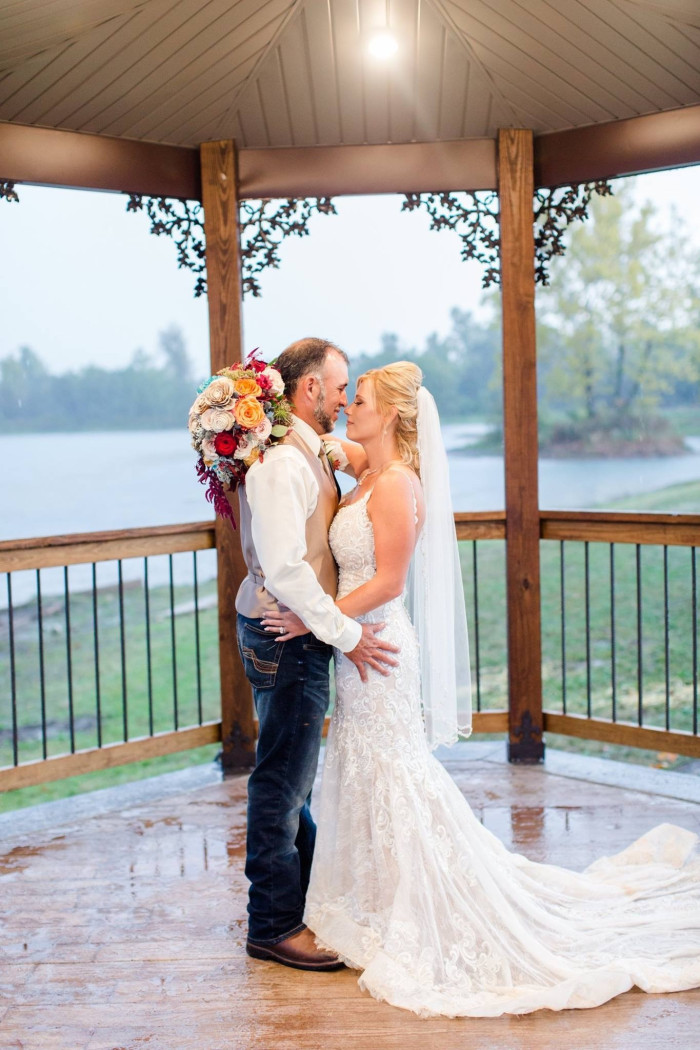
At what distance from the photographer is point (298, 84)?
3.82 m

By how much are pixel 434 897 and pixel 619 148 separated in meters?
3.15

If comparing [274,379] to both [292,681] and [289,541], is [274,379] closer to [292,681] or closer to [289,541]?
[289,541]

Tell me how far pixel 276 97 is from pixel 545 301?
7.43 meters

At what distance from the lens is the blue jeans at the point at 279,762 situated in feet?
8.48

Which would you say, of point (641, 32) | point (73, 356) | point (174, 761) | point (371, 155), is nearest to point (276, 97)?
point (371, 155)

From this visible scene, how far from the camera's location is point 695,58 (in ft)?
11.6

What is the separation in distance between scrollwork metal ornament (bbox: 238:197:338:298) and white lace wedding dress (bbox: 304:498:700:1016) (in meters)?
2.00

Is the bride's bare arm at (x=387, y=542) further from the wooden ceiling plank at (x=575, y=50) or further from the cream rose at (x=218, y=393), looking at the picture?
the wooden ceiling plank at (x=575, y=50)

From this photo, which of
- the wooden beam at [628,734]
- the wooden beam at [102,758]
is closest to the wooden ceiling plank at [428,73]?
the wooden beam at [628,734]

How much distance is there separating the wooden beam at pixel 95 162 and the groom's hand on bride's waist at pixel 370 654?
249 centimetres

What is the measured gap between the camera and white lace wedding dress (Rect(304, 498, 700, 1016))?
2365mm

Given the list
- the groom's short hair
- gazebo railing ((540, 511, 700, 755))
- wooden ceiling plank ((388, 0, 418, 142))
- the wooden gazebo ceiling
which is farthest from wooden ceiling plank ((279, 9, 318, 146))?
gazebo railing ((540, 511, 700, 755))

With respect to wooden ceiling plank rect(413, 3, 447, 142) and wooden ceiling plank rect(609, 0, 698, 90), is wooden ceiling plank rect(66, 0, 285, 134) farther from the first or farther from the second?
wooden ceiling plank rect(609, 0, 698, 90)

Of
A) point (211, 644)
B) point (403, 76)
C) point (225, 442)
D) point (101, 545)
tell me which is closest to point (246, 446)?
point (225, 442)
